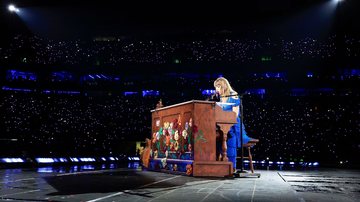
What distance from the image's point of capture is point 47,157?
15758 millimetres

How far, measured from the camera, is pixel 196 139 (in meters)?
6.98

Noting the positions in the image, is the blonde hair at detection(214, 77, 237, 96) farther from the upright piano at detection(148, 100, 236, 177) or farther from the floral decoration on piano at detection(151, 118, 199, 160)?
the floral decoration on piano at detection(151, 118, 199, 160)

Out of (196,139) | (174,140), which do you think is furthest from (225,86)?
(196,139)

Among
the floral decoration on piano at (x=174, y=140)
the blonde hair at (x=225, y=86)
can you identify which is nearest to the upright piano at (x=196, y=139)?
the floral decoration on piano at (x=174, y=140)

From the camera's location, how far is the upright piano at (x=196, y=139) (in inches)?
270

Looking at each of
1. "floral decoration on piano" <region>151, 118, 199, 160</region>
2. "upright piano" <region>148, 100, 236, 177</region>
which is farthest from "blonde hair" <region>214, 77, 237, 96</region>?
"floral decoration on piano" <region>151, 118, 199, 160</region>

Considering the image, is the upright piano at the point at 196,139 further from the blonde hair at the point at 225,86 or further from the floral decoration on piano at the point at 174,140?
the blonde hair at the point at 225,86

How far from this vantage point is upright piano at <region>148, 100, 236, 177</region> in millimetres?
6863

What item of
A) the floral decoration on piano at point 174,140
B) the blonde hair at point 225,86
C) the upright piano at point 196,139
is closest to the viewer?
the upright piano at point 196,139

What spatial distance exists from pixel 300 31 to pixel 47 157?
1736 cm

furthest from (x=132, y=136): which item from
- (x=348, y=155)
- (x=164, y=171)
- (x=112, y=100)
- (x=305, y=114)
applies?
(x=164, y=171)

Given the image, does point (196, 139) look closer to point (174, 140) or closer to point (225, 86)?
point (174, 140)

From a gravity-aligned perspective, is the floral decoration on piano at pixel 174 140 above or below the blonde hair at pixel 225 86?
below

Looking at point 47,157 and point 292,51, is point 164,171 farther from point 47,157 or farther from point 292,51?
point 292,51
